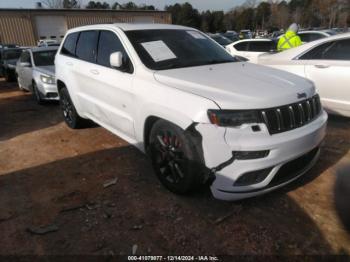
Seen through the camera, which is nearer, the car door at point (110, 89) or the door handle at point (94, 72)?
the car door at point (110, 89)

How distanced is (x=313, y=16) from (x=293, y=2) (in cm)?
1237

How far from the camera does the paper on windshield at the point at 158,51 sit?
3.70 m

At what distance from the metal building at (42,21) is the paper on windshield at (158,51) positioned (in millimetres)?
34840

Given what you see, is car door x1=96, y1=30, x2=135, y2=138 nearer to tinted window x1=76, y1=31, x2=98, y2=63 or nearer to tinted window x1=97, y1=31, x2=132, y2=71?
tinted window x1=97, y1=31, x2=132, y2=71

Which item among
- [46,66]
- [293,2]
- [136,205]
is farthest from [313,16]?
[136,205]

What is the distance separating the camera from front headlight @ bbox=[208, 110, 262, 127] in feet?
8.89

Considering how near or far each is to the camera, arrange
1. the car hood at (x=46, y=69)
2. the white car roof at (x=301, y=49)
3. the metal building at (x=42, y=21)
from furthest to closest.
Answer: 1. the metal building at (x=42, y=21)
2. the car hood at (x=46, y=69)
3. the white car roof at (x=301, y=49)

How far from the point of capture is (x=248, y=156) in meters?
2.72

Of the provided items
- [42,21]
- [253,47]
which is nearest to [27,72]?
[253,47]

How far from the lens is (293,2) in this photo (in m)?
71.1

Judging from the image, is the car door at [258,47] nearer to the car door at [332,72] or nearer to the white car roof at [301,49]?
the white car roof at [301,49]

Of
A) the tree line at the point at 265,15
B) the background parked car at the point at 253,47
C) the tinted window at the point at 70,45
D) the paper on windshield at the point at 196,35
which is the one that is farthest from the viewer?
the tree line at the point at 265,15

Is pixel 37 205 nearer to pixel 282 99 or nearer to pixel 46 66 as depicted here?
pixel 282 99

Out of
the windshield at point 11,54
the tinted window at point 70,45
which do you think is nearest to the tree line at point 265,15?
the windshield at point 11,54
